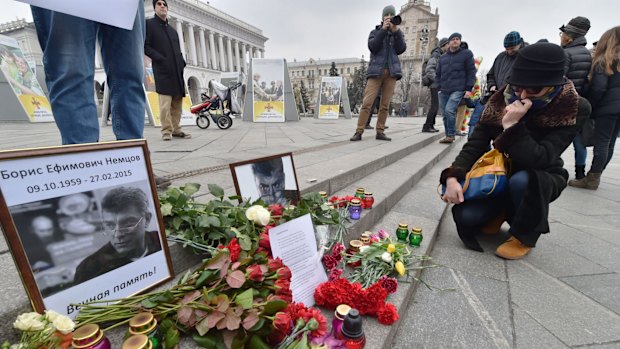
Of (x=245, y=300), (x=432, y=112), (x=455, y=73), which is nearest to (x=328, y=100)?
(x=432, y=112)

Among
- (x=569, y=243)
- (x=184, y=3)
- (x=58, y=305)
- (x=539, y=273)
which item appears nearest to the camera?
(x=58, y=305)

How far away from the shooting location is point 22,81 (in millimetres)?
8219

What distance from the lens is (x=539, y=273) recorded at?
139cm

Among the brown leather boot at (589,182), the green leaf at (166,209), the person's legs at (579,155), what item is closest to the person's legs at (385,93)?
the person's legs at (579,155)

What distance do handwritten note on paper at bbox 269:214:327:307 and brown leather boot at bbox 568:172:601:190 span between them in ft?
11.8

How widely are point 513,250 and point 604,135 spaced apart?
249 centimetres

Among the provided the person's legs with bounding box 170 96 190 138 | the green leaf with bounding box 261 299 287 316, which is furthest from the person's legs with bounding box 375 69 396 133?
the green leaf with bounding box 261 299 287 316

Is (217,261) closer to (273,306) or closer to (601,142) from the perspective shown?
(273,306)

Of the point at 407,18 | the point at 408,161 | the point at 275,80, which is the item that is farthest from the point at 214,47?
the point at 408,161

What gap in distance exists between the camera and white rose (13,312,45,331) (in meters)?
0.47

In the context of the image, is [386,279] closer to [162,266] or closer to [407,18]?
[162,266]

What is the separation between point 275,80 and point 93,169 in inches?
340

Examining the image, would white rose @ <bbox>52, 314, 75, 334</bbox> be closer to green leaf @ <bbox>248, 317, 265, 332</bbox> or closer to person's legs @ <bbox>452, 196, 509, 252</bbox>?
green leaf @ <bbox>248, 317, 265, 332</bbox>

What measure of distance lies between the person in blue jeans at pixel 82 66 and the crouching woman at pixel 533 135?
1.78m
